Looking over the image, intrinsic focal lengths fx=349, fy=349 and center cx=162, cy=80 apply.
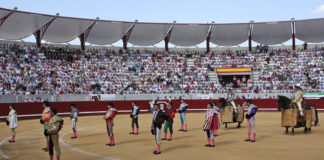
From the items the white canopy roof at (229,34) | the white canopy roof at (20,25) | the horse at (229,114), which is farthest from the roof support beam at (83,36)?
the horse at (229,114)

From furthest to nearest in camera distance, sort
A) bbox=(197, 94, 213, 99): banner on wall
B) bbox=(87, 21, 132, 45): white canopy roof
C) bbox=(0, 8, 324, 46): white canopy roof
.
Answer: bbox=(87, 21, 132, 45): white canopy roof
bbox=(0, 8, 324, 46): white canopy roof
bbox=(197, 94, 213, 99): banner on wall

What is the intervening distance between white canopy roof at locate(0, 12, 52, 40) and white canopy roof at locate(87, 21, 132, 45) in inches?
229

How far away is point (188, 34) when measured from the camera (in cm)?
4272

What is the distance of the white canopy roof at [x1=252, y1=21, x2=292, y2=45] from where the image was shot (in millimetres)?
41219

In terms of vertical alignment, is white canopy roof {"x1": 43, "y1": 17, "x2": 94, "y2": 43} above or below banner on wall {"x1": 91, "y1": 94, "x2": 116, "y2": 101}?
above

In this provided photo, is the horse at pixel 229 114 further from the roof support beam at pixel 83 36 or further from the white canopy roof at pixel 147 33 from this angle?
the roof support beam at pixel 83 36

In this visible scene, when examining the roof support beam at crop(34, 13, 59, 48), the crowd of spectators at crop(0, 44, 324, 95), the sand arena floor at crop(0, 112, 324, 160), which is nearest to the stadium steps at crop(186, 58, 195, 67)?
the crowd of spectators at crop(0, 44, 324, 95)

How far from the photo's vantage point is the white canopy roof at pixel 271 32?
41.2 m

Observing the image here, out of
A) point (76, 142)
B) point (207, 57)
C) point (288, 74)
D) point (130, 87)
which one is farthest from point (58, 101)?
point (288, 74)

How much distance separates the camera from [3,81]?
2850 cm

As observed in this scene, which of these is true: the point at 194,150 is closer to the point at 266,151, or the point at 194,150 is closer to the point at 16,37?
the point at 266,151

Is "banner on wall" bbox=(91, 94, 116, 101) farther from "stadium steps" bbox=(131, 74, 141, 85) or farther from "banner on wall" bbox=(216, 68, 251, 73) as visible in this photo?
"banner on wall" bbox=(216, 68, 251, 73)

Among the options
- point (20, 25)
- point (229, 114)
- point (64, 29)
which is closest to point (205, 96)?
point (229, 114)

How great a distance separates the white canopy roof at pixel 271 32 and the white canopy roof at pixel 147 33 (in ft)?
36.1
